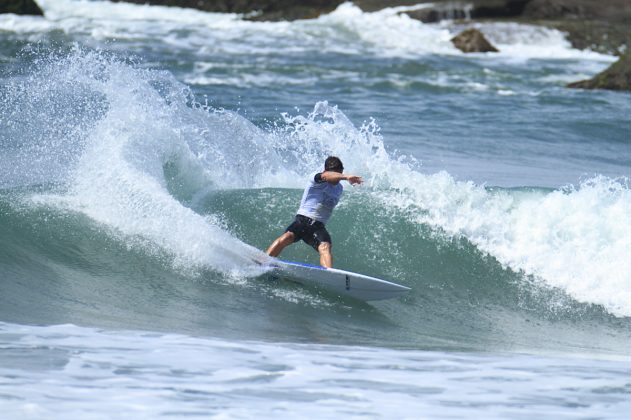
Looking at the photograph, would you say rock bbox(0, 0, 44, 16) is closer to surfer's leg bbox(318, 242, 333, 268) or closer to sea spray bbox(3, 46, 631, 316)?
sea spray bbox(3, 46, 631, 316)

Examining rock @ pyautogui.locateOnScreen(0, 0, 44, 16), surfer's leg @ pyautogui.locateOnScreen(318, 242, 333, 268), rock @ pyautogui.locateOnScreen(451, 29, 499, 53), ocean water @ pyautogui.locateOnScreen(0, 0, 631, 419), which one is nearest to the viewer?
ocean water @ pyautogui.locateOnScreen(0, 0, 631, 419)

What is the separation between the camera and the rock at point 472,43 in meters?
36.2

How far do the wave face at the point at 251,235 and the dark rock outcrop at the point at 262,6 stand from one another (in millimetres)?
30236

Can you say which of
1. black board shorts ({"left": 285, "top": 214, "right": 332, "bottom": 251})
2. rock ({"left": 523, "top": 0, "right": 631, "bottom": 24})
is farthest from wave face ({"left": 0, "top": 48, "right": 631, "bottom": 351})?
rock ({"left": 523, "top": 0, "right": 631, "bottom": 24})

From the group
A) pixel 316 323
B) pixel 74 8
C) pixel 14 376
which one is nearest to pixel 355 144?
pixel 316 323

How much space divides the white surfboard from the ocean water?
4.5 inches

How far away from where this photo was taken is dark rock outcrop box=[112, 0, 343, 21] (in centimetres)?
4441

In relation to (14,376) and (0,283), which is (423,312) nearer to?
(0,283)

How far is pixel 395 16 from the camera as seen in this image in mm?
41656

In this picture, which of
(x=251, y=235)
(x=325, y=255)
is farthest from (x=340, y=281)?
(x=251, y=235)

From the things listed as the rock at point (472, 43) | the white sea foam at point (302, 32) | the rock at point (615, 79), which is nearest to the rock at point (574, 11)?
the white sea foam at point (302, 32)

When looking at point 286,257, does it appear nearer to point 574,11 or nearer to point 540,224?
point 540,224

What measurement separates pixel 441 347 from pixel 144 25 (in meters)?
33.0

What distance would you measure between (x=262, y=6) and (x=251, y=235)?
1361 inches
